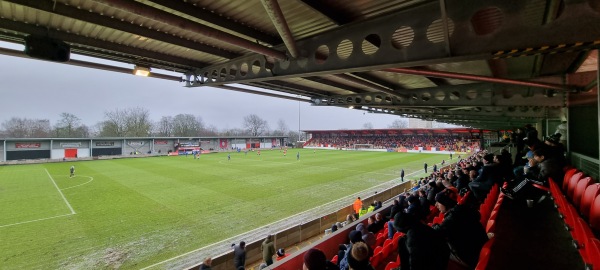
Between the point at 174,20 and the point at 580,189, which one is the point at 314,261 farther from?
the point at 580,189

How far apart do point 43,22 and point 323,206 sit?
1327cm

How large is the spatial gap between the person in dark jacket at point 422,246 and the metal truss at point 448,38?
1.67m

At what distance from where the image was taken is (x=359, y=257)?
2.60 m

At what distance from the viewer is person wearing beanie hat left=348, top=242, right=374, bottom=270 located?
2578mm

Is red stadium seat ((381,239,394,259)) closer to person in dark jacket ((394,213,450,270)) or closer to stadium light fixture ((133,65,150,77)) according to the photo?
person in dark jacket ((394,213,450,270))

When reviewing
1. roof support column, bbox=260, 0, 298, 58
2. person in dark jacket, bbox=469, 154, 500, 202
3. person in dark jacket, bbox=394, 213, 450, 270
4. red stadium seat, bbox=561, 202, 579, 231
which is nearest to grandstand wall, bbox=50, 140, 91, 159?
roof support column, bbox=260, 0, 298, 58

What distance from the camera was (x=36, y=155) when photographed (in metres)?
40.9

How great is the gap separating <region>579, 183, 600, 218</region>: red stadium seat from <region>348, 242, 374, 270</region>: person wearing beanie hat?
9.55ft

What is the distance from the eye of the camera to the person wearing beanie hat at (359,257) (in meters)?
2.58

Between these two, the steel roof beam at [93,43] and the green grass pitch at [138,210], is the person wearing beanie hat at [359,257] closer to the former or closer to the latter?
the steel roof beam at [93,43]

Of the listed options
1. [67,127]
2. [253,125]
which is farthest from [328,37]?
[253,125]

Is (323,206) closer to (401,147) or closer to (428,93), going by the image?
(428,93)

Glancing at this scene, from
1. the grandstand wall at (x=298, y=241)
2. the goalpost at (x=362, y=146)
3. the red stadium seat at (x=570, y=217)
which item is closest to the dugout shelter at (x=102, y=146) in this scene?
the goalpost at (x=362, y=146)

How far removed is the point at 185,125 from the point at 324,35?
81.3 metres
